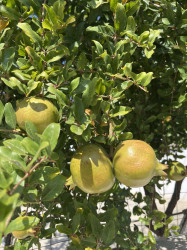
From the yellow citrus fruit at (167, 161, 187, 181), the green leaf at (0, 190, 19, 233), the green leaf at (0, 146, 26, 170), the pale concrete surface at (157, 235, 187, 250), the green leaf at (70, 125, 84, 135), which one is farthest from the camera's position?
the pale concrete surface at (157, 235, 187, 250)

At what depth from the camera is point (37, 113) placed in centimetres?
52

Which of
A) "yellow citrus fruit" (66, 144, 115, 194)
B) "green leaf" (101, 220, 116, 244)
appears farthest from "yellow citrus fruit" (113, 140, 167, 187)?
"green leaf" (101, 220, 116, 244)

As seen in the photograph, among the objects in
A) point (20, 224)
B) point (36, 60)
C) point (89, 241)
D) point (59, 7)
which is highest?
point (59, 7)

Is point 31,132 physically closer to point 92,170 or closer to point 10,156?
point 10,156

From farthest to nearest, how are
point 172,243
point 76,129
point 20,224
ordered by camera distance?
point 172,243, point 76,129, point 20,224

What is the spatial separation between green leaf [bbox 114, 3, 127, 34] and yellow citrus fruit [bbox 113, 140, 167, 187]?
0.27m

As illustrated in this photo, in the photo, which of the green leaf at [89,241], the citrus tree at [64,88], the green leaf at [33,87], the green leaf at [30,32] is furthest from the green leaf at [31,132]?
the green leaf at [89,241]

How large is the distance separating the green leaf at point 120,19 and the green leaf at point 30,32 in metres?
0.18

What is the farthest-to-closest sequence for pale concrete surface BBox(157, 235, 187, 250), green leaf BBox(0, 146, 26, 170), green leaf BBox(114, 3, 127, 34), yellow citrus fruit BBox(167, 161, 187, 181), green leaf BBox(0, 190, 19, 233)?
pale concrete surface BBox(157, 235, 187, 250)
yellow citrus fruit BBox(167, 161, 187, 181)
green leaf BBox(114, 3, 127, 34)
green leaf BBox(0, 146, 26, 170)
green leaf BBox(0, 190, 19, 233)

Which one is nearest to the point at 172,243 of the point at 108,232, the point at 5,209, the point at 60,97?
the point at 108,232

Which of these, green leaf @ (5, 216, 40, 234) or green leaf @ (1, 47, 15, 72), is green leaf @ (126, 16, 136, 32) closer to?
green leaf @ (1, 47, 15, 72)

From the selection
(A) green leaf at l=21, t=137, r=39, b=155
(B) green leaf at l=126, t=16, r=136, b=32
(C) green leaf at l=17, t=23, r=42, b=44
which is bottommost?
(A) green leaf at l=21, t=137, r=39, b=155

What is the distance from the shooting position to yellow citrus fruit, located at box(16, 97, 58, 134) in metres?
0.53

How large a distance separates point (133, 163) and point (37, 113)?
21cm
